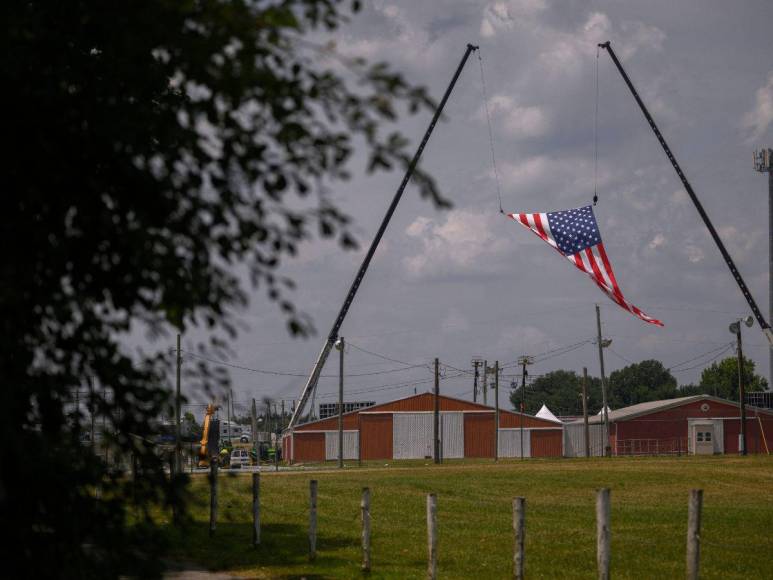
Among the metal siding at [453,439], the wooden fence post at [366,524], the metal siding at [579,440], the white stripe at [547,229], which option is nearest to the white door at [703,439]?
the metal siding at [579,440]

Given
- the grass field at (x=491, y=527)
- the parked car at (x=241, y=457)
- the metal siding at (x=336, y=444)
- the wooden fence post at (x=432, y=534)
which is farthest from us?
the metal siding at (x=336, y=444)

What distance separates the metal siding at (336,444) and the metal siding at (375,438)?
1752 mm

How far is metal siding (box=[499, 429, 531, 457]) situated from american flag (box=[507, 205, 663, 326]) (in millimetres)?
56303

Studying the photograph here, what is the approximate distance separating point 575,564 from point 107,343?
1315 cm

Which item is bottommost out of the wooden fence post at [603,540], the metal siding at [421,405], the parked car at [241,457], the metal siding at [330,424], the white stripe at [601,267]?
the wooden fence post at [603,540]

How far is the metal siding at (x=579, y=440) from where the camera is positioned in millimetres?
99875

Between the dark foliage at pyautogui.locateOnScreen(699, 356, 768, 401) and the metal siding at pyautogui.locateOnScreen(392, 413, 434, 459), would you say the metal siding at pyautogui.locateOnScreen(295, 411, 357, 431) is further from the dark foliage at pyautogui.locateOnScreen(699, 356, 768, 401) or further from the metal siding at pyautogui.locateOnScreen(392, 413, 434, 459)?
the dark foliage at pyautogui.locateOnScreen(699, 356, 768, 401)

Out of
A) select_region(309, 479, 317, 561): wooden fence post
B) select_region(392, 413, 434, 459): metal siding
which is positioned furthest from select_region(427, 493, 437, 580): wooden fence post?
select_region(392, 413, 434, 459): metal siding

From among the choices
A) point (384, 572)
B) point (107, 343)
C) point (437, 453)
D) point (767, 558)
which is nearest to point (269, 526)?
point (384, 572)

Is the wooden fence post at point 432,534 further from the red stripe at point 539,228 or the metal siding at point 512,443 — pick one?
the metal siding at point 512,443

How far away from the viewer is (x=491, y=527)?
24.3 meters

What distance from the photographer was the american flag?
141 ft

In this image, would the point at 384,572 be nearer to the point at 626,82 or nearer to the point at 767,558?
the point at 767,558

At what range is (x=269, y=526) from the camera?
79.5ft
